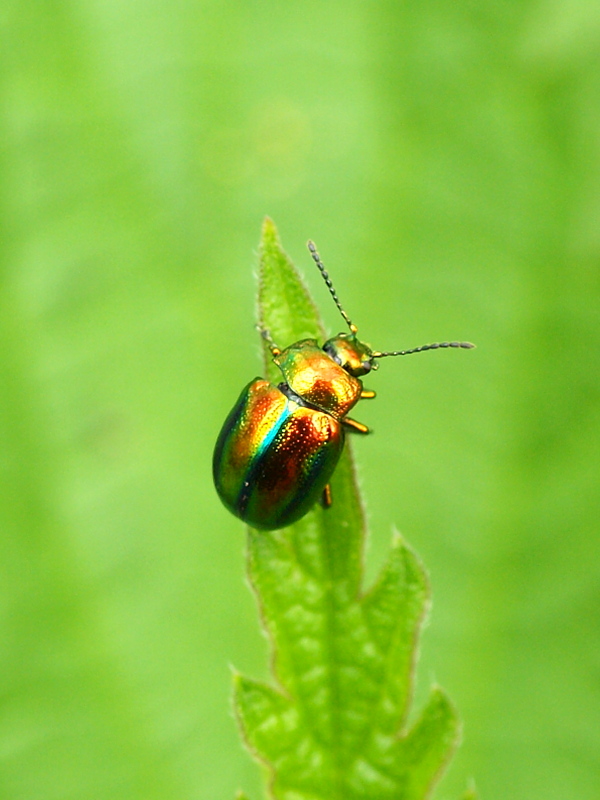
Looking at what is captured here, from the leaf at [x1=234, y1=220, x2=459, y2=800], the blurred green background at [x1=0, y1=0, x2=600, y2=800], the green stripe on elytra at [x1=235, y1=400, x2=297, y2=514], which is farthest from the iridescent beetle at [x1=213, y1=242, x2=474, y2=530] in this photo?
the blurred green background at [x1=0, y1=0, x2=600, y2=800]

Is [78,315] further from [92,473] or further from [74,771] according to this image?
[74,771]

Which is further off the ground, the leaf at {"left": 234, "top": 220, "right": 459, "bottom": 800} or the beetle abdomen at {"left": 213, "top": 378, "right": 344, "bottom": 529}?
the beetle abdomen at {"left": 213, "top": 378, "right": 344, "bottom": 529}

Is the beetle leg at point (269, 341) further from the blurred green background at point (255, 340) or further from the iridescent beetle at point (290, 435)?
the blurred green background at point (255, 340)

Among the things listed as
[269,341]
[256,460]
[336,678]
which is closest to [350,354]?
[256,460]

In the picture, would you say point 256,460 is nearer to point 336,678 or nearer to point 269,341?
point 269,341

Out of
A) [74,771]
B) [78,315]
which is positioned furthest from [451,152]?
[74,771]

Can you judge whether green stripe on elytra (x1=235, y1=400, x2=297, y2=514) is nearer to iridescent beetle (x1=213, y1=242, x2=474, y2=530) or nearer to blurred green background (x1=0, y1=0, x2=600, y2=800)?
iridescent beetle (x1=213, y1=242, x2=474, y2=530)
